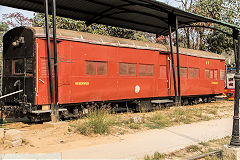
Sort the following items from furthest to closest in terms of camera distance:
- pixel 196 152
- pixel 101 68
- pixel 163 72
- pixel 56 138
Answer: pixel 163 72
pixel 101 68
pixel 56 138
pixel 196 152

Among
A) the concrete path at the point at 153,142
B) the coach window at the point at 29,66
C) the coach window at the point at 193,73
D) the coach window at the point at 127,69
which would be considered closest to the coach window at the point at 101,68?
the coach window at the point at 127,69

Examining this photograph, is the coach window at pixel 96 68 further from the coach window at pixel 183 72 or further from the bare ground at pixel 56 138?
the coach window at pixel 183 72

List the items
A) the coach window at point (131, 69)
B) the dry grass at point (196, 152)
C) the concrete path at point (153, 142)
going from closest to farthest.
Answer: the dry grass at point (196, 152)
the concrete path at point (153, 142)
the coach window at point (131, 69)

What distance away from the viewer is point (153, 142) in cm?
710

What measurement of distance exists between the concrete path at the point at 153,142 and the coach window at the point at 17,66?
543 centimetres

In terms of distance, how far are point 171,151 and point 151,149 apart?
52 cm

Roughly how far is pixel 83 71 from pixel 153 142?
5078 millimetres

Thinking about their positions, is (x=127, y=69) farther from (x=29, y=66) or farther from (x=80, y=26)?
(x=80, y=26)

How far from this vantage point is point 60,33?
10.1 meters

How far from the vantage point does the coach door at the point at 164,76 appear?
1466 cm

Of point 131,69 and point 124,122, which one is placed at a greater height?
point 131,69

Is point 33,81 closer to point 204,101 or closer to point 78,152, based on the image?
point 78,152

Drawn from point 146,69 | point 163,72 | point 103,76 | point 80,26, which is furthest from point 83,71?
point 80,26

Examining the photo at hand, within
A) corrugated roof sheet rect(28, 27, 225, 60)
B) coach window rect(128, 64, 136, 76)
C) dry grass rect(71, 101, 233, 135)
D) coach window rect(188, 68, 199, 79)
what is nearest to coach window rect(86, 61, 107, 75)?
corrugated roof sheet rect(28, 27, 225, 60)
